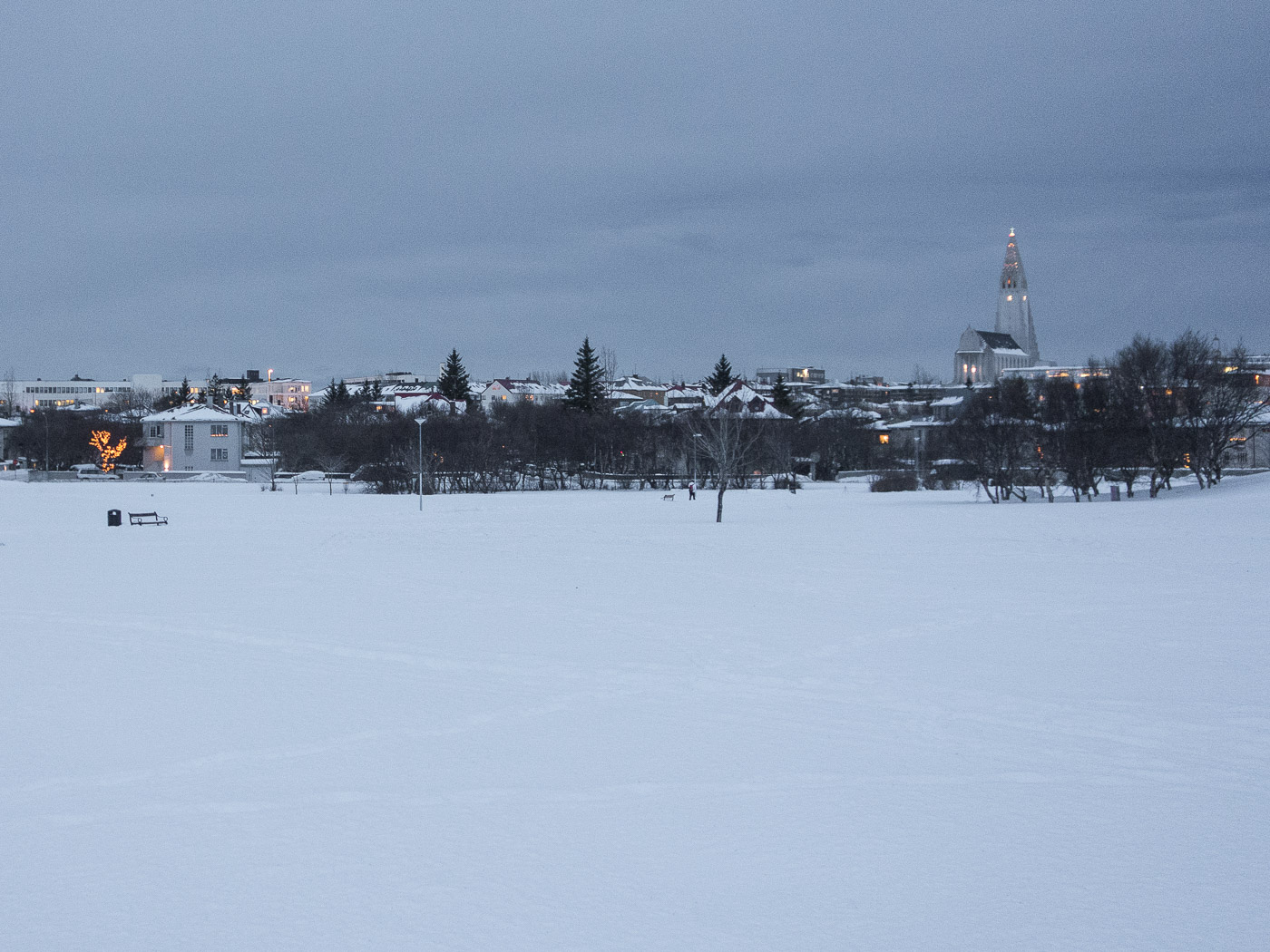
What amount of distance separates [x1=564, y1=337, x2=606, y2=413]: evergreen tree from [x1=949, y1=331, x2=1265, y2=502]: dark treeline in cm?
4294

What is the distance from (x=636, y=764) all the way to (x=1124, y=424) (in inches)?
1661

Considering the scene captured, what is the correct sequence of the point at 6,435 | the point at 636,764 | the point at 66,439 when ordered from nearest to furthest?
the point at 636,764 → the point at 66,439 → the point at 6,435

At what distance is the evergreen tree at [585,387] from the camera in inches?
3442

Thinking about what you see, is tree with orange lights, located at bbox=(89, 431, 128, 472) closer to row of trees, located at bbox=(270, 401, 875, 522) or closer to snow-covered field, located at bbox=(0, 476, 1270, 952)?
row of trees, located at bbox=(270, 401, 875, 522)

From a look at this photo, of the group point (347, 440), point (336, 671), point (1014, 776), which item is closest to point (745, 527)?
point (336, 671)

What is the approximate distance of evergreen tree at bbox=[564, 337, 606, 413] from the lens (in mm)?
87438

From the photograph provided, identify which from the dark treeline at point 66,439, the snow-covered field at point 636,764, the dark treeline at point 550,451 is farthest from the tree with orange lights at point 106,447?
the snow-covered field at point 636,764

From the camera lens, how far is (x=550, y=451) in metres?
67.6

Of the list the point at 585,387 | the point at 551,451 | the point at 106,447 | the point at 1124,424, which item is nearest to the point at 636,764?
the point at 1124,424

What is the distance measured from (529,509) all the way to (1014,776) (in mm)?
34807

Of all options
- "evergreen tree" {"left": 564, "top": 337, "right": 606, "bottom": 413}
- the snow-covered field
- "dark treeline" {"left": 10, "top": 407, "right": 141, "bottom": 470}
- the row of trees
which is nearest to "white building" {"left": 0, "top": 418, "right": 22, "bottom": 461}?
"dark treeline" {"left": 10, "top": 407, "right": 141, "bottom": 470}

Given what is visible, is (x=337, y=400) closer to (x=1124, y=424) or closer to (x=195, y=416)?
(x=195, y=416)

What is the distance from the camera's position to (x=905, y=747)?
8188 mm

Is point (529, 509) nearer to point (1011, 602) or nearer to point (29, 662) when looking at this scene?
point (1011, 602)
